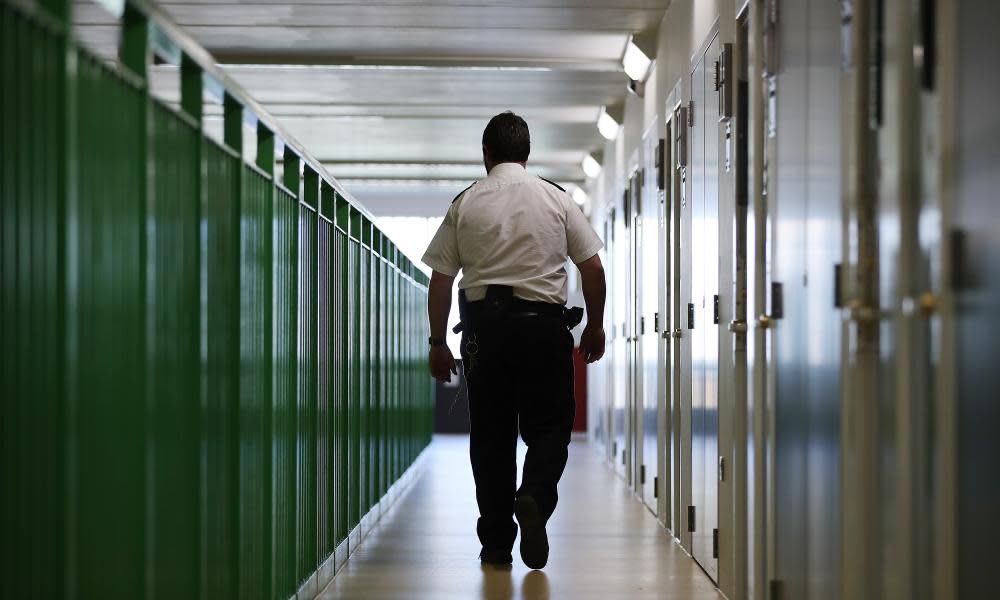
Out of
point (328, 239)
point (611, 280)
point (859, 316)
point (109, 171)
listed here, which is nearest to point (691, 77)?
point (328, 239)

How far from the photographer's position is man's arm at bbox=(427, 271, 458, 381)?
462 centimetres

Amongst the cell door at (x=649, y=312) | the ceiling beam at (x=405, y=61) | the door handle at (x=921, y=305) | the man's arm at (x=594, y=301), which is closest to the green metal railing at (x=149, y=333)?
the man's arm at (x=594, y=301)

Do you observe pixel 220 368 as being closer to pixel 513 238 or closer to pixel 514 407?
pixel 513 238

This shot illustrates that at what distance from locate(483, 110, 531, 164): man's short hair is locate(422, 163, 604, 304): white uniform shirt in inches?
2.6

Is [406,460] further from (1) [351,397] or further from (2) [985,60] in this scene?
(2) [985,60]

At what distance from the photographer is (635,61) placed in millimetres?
7949

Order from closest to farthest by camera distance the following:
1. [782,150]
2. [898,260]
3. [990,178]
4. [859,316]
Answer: [990,178] < [898,260] < [859,316] < [782,150]

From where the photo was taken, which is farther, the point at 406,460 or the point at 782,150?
the point at 406,460

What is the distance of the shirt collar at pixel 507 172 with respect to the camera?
4590 millimetres

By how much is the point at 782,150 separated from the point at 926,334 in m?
1.29

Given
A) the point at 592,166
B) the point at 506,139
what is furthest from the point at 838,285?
the point at 592,166

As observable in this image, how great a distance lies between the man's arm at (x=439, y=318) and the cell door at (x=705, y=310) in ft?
3.24

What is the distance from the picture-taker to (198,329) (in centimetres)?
266

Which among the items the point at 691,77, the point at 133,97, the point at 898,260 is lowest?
the point at 898,260
